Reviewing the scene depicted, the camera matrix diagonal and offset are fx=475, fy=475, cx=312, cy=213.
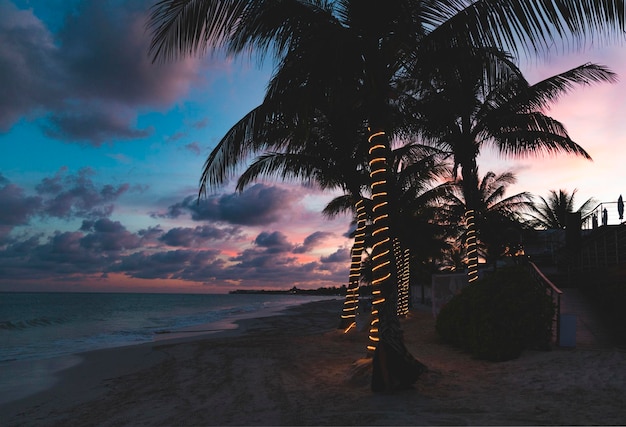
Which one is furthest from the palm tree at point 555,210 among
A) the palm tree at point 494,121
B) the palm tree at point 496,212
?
the palm tree at point 494,121

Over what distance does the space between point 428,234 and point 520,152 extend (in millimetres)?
9890

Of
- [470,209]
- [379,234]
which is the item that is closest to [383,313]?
[379,234]

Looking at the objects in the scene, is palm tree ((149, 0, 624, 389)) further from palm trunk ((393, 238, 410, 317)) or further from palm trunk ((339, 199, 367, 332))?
palm trunk ((393, 238, 410, 317))

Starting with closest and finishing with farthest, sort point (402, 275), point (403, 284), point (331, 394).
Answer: point (331, 394) < point (403, 284) < point (402, 275)

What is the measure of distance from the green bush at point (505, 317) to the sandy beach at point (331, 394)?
310 mm

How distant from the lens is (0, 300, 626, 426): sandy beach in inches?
236

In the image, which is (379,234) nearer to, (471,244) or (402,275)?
(471,244)

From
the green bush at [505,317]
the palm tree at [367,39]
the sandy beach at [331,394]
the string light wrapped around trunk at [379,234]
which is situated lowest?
the sandy beach at [331,394]

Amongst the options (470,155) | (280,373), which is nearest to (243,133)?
(280,373)

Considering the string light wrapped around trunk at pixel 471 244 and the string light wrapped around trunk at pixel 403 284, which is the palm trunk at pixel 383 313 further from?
the string light wrapped around trunk at pixel 403 284

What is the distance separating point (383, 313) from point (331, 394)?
150cm

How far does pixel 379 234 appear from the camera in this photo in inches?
315

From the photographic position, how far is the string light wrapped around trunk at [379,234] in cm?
789

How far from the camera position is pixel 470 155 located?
1484 cm
